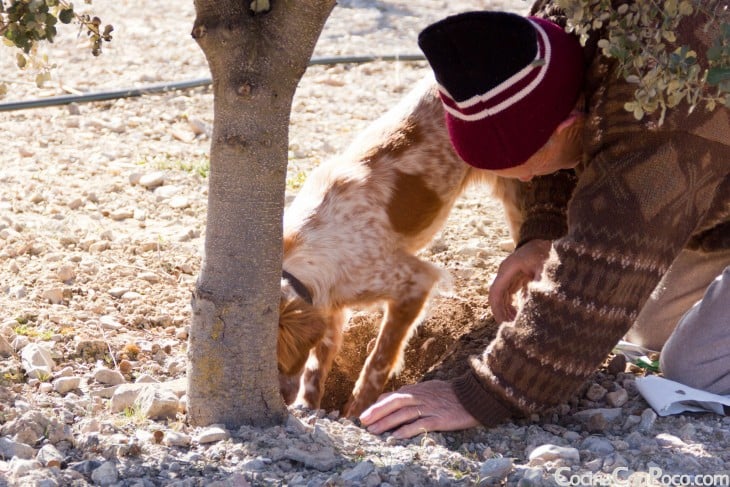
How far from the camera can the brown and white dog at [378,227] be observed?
4207 mm

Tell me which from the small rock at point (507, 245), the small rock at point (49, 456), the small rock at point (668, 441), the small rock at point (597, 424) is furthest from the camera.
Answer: the small rock at point (507, 245)

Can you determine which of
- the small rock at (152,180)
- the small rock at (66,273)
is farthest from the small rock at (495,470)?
the small rock at (152,180)

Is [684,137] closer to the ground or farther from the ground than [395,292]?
farther from the ground

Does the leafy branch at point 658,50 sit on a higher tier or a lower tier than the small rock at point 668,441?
higher

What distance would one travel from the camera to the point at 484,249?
502 centimetres

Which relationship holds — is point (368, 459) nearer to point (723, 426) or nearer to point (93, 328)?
point (723, 426)

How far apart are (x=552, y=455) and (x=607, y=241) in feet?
2.01

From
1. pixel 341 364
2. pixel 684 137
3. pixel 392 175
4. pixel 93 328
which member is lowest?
pixel 341 364

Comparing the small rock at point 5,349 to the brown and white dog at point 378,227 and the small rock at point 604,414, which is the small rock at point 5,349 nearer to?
the brown and white dog at point 378,227

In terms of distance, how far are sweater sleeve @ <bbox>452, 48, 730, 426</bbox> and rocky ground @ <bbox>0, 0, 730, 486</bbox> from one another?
23 centimetres

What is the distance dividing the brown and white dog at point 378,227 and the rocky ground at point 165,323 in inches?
10.8

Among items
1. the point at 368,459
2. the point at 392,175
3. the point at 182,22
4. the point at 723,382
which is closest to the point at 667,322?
the point at 723,382

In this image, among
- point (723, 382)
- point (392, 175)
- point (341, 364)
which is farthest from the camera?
point (341, 364)

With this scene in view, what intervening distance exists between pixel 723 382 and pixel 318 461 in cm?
149
